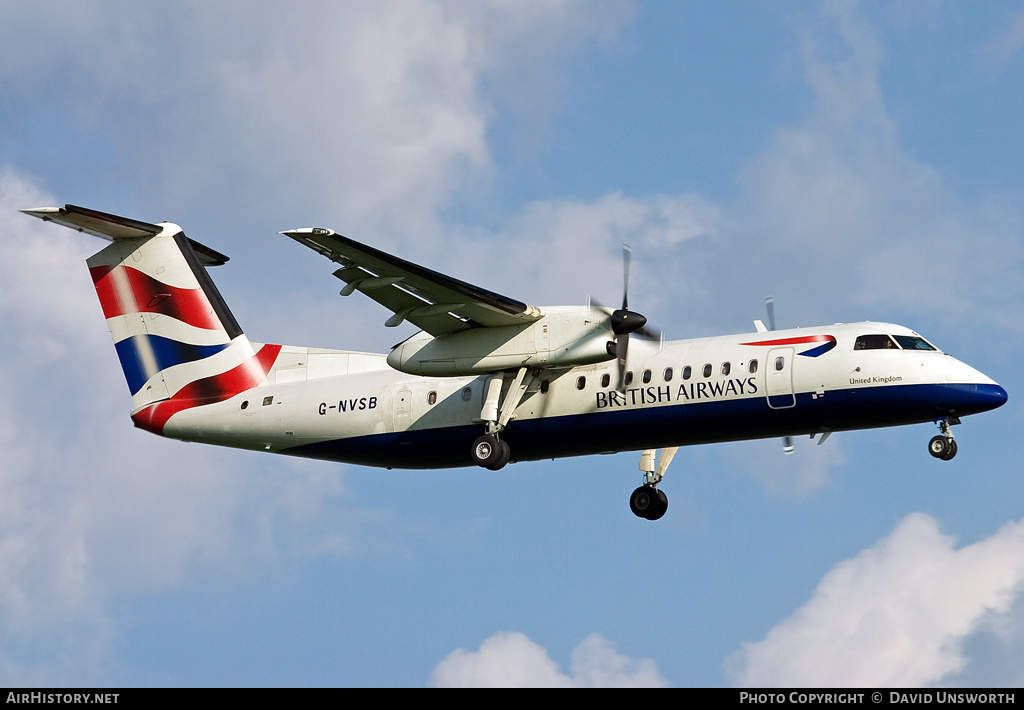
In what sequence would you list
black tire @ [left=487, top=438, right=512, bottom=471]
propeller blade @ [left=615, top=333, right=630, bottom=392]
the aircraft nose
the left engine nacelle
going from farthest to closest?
black tire @ [left=487, top=438, right=512, bottom=471], propeller blade @ [left=615, top=333, right=630, bottom=392], the left engine nacelle, the aircraft nose

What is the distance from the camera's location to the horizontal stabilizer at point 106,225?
22.7m

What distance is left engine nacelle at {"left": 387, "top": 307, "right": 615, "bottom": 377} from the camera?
848 inches

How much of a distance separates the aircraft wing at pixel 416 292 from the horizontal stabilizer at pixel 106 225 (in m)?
5.39

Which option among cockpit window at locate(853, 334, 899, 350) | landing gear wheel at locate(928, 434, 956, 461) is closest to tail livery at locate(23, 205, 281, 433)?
cockpit window at locate(853, 334, 899, 350)

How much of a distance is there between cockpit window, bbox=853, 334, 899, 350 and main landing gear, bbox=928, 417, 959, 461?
56.6 inches

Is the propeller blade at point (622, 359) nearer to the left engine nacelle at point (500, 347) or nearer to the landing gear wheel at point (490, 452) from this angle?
the left engine nacelle at point (500, 347)

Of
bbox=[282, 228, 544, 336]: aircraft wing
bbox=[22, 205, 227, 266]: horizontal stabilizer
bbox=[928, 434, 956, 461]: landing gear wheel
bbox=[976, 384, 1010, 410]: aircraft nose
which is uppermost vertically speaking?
bbox=[22, 205, 227, 266]: horizontal stabilizer

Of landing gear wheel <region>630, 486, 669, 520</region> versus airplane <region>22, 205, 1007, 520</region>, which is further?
landing gear wheel <region>630, 486, 669, 520</region>

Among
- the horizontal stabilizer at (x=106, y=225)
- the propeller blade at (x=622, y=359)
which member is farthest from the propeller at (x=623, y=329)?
the horizontal stabilizer at (x=106, y=225)

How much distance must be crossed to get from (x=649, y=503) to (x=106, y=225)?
37.6 feet

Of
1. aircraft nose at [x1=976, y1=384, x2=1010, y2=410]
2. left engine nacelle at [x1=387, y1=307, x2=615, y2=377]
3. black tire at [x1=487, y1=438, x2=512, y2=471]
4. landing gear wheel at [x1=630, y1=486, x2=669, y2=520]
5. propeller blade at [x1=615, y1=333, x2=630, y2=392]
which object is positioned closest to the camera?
aircraft nose at [x1=976, y1=384, x2=1010, y2=410]

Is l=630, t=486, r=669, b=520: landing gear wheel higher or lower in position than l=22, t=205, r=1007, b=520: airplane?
lower

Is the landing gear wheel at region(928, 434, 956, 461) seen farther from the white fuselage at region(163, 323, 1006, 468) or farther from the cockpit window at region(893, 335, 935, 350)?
the cockpit window at region(893, 335, 935, 350)
